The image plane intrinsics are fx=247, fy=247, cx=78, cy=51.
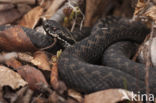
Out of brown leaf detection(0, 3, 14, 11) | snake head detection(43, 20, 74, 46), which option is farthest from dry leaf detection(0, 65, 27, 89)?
brown leaf detection(0, 3, 14, 11)

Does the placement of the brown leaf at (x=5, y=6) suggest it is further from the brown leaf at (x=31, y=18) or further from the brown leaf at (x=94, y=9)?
the brown leaf at (x=94, y=9)

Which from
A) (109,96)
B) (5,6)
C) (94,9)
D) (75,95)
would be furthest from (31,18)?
(109,96)

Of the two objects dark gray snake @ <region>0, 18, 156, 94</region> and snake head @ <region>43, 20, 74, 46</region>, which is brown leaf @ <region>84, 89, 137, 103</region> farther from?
snake head @ <region>43, 20, 74, 46</region>

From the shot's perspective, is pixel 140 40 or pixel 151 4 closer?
pixel 151 4

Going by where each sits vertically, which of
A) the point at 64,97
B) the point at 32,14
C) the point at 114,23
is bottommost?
the point at 64,97

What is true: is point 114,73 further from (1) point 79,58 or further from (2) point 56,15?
(2) point 56,15

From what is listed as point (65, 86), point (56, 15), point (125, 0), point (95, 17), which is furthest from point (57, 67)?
point (125, 0)

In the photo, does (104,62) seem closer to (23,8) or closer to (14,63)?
(14,63)

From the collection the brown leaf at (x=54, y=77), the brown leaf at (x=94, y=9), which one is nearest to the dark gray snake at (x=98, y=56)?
the brown leaf at (x=54, y=77)
